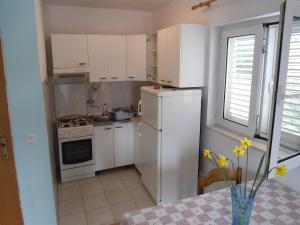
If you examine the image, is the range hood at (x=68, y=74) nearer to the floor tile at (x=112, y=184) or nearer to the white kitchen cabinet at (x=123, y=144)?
the white kitchen cabinet at (x=123, y=144)

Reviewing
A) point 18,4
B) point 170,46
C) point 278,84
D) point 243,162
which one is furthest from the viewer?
point 170,46

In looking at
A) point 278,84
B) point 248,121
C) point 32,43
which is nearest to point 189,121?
point 248,121

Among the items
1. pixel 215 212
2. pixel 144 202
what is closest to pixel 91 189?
pixel 144 202

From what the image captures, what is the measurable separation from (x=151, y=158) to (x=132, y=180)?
84 cm

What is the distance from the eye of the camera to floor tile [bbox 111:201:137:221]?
8.91 ft

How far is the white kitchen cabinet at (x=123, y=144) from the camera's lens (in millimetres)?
3598

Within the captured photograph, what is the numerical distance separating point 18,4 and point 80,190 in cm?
236

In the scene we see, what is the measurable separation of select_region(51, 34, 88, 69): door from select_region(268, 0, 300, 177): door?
8.62 feet

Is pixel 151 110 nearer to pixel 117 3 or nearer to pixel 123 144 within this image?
pixel 123 144

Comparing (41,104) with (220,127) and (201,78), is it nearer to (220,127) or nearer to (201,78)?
(201,78)

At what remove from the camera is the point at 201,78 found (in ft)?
8.86

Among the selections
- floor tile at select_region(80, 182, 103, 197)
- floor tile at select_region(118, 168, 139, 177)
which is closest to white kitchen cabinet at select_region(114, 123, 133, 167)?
floor tile at select_region(118, 168, 139, 177)

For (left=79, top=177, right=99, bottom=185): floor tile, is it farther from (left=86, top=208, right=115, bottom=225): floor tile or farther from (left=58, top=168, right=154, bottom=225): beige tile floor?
(left=86, top=208, right=115, bottom=225): floor tile

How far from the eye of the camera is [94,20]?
370cm
